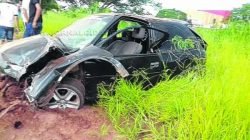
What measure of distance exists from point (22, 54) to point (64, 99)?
965 millimetres

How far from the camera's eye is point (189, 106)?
4133 mm

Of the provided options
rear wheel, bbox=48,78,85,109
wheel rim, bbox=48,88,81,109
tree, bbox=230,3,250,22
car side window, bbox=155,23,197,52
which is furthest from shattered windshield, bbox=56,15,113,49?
tree, bbox=230,3,250,22

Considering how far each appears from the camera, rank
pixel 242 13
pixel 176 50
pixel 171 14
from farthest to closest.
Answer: pixel 171 14 → pixel 242 13 → pixel 176 50

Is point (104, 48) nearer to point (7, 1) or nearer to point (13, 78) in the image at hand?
point (13, 78)

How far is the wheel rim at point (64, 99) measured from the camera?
459cm

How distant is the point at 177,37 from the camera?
19.6 ft

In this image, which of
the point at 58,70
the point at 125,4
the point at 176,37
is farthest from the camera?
the point at 125,4

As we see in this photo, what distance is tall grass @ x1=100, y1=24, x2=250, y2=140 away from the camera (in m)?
3.75

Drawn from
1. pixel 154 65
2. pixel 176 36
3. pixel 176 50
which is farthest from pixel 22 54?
pixel 176 36

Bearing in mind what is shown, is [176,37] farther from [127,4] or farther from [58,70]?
[127,4]

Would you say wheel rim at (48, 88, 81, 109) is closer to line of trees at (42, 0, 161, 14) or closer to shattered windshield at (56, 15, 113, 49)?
shattered windshield at (56, 15, 113, 49)

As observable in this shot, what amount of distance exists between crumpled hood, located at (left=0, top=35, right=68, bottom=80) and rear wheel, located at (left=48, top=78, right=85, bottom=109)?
52 centimetres

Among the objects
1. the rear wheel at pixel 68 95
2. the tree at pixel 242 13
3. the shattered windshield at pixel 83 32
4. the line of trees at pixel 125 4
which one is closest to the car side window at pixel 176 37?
the shattered windshield at pixel 83 32

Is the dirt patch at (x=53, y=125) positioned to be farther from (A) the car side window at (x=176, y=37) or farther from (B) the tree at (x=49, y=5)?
(B) the tree at (x=49, y=5)
